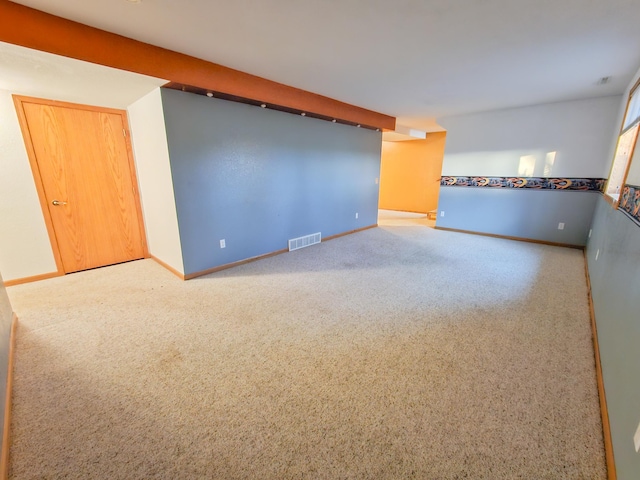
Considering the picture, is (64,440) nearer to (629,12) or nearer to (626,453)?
(626,453)

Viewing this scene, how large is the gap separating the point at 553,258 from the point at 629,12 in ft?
10.3

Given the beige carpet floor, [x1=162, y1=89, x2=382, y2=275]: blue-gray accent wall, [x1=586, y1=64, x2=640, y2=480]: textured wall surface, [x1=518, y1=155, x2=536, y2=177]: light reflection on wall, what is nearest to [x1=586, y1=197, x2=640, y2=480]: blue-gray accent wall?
[x1=586, y1=64, x2=640, y2=480]: textured wall surface

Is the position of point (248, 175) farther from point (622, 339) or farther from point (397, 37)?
point (622, 339)

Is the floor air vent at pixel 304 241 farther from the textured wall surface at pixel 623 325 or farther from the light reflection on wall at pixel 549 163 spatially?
the light reflection on wall at pixel 549 163

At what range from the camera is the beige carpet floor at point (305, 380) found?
120 centimetres

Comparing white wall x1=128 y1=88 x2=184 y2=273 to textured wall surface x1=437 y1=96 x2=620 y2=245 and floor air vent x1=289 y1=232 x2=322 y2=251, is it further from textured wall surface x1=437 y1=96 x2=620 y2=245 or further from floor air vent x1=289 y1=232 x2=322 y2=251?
textured wall surface x1=437 y1=96 x2=620 y2=245

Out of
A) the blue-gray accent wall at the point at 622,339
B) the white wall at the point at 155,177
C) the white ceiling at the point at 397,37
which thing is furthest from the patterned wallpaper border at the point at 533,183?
the white wall at the point at 155,177

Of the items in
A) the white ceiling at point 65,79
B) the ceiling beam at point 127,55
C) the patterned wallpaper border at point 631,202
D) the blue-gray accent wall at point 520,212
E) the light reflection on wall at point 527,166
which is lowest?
the blue-gray accent wall at point 520,212

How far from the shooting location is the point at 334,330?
2.16m

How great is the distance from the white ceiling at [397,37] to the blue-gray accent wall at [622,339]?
1515 mm

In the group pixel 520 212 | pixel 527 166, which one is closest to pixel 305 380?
pixel 520 212

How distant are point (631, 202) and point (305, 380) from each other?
8.43 feet

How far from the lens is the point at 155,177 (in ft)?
10.5

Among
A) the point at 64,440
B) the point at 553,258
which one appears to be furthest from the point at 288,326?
the point at 553,258
